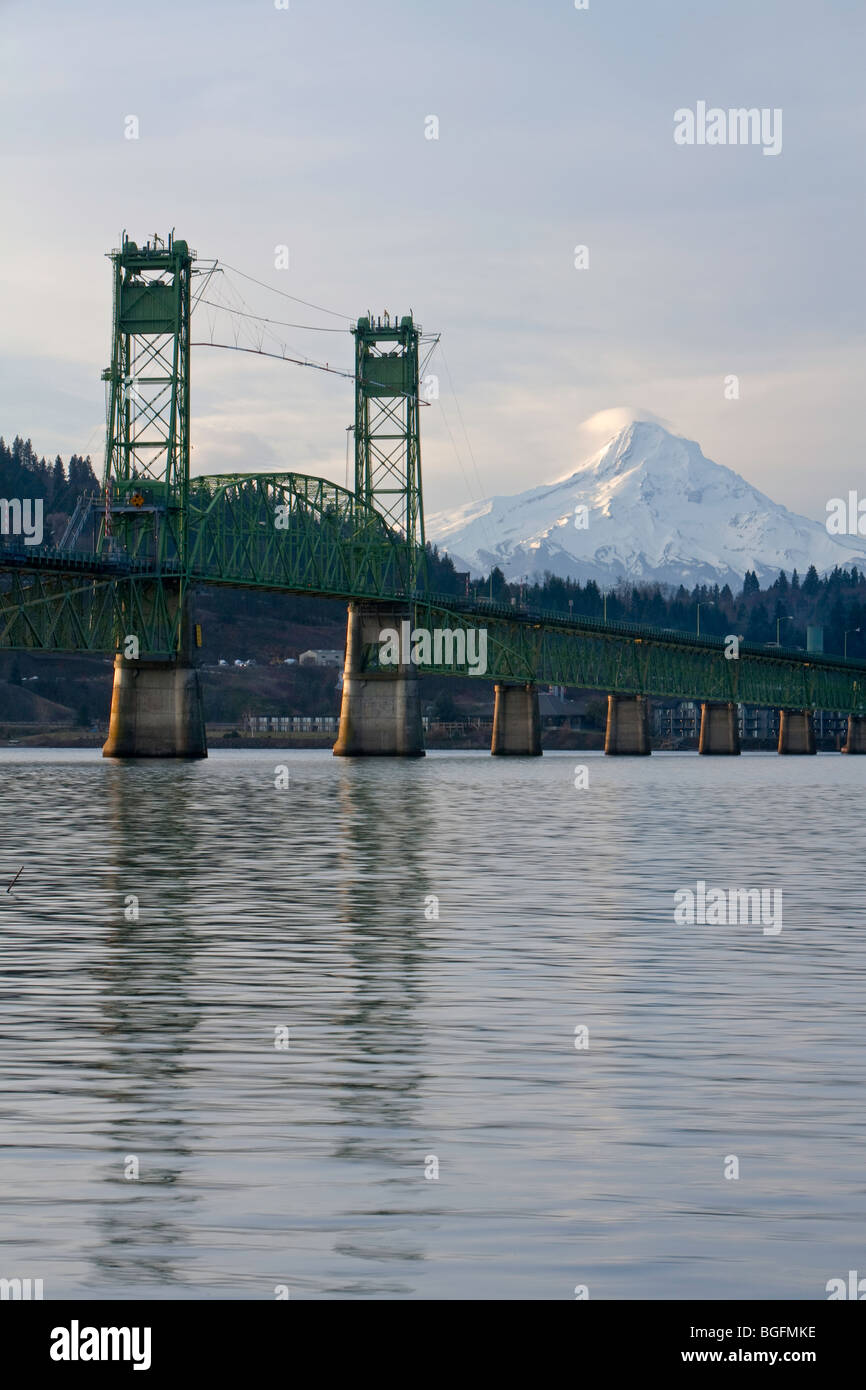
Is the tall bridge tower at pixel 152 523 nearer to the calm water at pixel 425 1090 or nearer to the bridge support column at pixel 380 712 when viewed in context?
the bridge support column at pixel 380 712

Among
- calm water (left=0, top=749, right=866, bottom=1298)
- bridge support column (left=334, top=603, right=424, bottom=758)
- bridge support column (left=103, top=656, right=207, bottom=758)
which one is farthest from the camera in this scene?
bridge support column (left=334, top=603, right=424, bottom=758)

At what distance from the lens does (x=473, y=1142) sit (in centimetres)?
1681

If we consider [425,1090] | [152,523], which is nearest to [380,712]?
[152,523]

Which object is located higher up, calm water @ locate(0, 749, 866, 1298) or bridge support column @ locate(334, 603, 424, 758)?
bridge support column @ locate(334, 603, 424, 758)

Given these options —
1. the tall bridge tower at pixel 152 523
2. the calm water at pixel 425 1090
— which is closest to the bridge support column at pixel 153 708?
the tall bridge tower at pixel 152 523

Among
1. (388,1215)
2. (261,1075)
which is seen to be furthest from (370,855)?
(388,1215)

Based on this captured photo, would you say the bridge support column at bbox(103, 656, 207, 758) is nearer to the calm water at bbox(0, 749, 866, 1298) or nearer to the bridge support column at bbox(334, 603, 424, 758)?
the bridge support column at bbox(334, 603, 424, 758)

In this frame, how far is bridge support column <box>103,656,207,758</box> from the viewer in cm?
15850

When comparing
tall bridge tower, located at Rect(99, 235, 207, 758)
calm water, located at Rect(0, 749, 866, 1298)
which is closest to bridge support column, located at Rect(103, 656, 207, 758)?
tall bridge tower, located at Rect(99, 235, 207, 758)

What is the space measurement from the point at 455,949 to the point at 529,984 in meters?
4.49

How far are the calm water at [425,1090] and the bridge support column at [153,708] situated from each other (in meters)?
112

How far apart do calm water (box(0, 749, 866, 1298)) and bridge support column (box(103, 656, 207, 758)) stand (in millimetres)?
111963

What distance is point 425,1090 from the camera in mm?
19172
